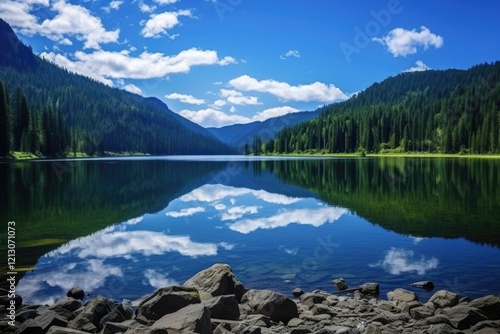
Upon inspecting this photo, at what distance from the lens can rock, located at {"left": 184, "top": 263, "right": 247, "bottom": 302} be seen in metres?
15.7

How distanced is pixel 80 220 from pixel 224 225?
1213 centimetres

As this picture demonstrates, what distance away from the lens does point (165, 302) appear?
44.0ft

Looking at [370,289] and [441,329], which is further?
[370,289]

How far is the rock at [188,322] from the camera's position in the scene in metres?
10.6

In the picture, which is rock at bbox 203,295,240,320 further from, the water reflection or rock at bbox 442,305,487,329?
the water reflection

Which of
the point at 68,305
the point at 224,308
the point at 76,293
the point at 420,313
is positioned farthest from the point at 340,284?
the point at 76,293

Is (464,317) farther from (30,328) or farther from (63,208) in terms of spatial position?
(63,208)

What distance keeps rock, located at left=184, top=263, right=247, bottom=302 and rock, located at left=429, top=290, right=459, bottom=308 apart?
283 inches

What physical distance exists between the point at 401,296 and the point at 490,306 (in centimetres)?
304

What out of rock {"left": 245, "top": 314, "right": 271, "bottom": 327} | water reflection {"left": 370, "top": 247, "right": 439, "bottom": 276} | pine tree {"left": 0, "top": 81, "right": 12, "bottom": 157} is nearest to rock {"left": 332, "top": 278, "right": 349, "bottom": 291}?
water reflection {"left": 370, "top": 247, "right": 439, "bottom": 276}

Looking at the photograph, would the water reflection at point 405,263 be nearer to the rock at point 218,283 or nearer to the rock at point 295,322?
the rock at point 295,322

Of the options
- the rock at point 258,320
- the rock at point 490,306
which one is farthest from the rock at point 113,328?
the rock at point 490,306

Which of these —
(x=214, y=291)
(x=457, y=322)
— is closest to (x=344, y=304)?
(x=457, y=322)

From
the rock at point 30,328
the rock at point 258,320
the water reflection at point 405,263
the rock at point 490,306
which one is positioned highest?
the rock at point 30,328
